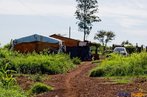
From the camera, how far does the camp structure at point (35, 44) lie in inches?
1512

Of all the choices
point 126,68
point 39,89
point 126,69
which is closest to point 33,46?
point 126,68

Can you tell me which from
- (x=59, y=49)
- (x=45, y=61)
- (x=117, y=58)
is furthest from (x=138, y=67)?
(x=59, y=49)

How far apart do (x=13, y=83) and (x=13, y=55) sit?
13593 millimetres

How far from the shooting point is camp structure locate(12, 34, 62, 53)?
1512 inches

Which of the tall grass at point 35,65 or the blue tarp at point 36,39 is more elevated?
the blue tarp at point 36,39

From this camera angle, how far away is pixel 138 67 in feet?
76.9

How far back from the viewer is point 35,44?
126 feet

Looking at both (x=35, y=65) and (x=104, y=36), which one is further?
(x=104, y=36)

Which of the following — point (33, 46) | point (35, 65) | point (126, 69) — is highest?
point (33, 46)

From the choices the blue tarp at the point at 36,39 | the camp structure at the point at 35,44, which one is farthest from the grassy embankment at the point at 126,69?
the blue tarp at the point at 36,39

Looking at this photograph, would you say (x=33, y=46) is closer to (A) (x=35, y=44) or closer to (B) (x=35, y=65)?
(A) (x=35, y=44)

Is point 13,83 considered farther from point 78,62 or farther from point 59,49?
point 59,49

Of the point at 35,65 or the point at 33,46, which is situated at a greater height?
the point at 33,46

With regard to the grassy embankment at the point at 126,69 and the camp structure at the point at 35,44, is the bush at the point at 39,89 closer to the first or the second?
the grassy embankment at the point at 126,69
